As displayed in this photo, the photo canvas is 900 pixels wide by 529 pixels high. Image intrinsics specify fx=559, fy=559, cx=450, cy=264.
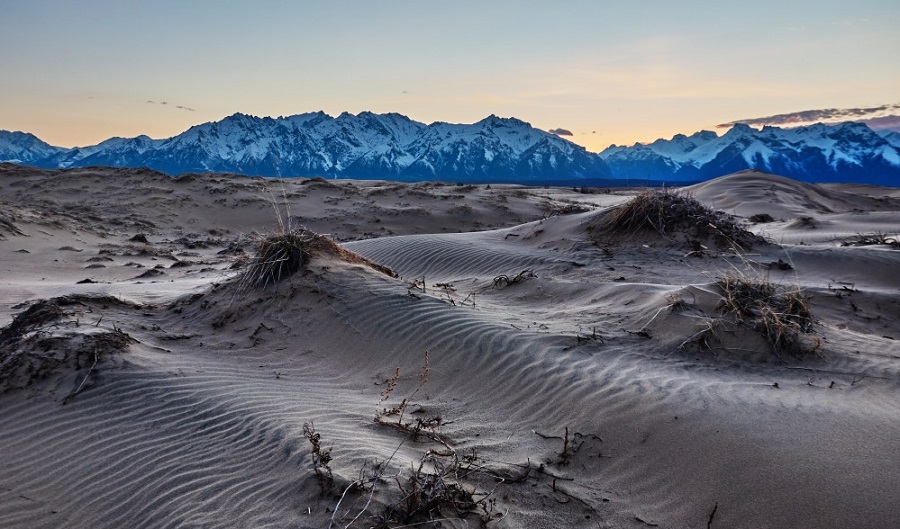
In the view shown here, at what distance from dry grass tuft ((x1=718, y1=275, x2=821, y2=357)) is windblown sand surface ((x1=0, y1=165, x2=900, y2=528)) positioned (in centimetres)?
6

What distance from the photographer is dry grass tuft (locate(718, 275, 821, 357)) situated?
453 centimetres

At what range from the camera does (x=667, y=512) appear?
112 inches

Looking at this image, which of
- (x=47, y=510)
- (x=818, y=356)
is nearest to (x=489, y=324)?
(x=818, y=356)

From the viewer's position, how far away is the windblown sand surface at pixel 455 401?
2834 mm

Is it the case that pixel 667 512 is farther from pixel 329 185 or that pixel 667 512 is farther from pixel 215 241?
pixel 329 185

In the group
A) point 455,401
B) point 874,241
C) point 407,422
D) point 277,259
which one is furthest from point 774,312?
point 874,241

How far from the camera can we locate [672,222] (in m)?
9.52

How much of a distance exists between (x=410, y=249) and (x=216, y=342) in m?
5.44

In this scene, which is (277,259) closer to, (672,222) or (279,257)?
(279,257)

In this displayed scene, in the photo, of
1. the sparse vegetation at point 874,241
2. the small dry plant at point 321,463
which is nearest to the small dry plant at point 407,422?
the small dry plant at point 321,463

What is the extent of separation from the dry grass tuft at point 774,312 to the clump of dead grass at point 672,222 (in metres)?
3.85

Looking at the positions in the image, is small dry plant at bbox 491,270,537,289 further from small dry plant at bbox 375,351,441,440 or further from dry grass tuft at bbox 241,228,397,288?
small dry plant at bbox 375,351,441,440

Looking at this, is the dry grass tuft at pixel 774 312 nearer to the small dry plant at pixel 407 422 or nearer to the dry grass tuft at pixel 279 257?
the small dry plant at pixel 407 422

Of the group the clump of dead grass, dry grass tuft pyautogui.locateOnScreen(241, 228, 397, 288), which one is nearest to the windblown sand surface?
dry grass tuft pyautogui.locateOnScreen(241, 228, 397, 288)
